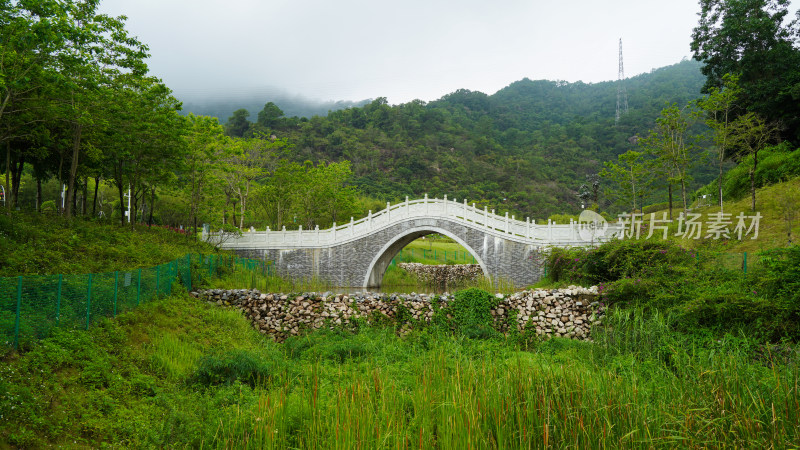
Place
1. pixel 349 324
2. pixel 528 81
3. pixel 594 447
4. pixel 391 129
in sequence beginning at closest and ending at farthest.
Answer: pixel 594 447 < pixel 349 324 < pixel 391 129 < pixel 528 81

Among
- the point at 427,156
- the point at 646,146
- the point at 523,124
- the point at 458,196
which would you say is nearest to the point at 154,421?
the point at 646,146

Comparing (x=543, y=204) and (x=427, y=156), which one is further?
(x=427, y=156)

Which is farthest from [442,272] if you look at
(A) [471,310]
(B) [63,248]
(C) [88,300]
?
(C) [88,300]

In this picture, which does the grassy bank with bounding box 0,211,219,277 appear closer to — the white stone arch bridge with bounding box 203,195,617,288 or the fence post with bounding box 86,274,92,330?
the fence post with bounding box 86,274,92,330

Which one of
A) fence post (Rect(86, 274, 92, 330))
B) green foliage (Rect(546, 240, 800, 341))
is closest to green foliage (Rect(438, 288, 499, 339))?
green foliage (Rect(546, 240, 800, 341))

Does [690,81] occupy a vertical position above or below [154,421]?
above

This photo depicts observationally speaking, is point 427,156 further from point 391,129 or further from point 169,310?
point 169,310

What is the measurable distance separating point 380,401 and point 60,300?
435 cm

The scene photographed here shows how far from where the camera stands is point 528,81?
297ft

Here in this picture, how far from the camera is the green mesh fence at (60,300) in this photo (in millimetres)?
4801

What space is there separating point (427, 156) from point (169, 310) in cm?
4966

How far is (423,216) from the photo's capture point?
20.8 metres

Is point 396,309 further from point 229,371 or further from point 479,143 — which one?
point 479,143

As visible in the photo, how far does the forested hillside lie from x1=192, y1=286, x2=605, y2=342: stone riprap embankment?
37.1m
